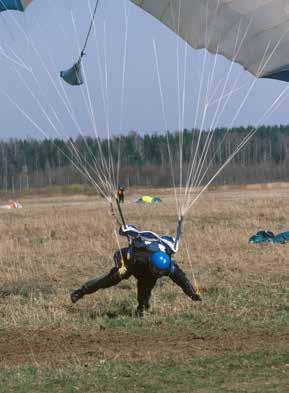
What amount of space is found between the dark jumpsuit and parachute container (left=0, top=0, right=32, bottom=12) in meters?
3.03

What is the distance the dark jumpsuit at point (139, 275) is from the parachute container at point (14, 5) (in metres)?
3.03

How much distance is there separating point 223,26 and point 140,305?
3.49 metres

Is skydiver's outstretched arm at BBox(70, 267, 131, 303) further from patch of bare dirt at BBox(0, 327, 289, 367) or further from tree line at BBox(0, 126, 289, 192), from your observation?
tree line at BBox(0, 126, 289, 192)

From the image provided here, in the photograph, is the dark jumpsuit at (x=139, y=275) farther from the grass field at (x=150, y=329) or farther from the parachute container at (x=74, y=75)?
the parachute container at (x=74, y=75)

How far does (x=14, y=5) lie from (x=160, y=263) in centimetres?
346

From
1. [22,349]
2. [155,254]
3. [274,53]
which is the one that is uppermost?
[274,53]

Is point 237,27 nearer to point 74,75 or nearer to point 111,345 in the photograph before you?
point 74,75

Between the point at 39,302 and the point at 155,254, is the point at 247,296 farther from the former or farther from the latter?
the point at 39,302

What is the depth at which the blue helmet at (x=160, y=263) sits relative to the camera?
29.2ft

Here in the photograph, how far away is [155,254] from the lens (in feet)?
29.3

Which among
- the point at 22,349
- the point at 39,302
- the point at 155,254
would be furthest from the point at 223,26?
the point at 22,349

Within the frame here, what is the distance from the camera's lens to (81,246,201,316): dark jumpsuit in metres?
9.10

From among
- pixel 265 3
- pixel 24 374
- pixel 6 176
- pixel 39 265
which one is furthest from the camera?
pixel 6 176

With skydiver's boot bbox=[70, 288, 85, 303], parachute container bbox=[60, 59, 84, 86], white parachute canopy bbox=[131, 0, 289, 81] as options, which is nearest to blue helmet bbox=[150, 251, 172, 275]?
skydiver's boot bbox=[70, 288, 85, 303]
